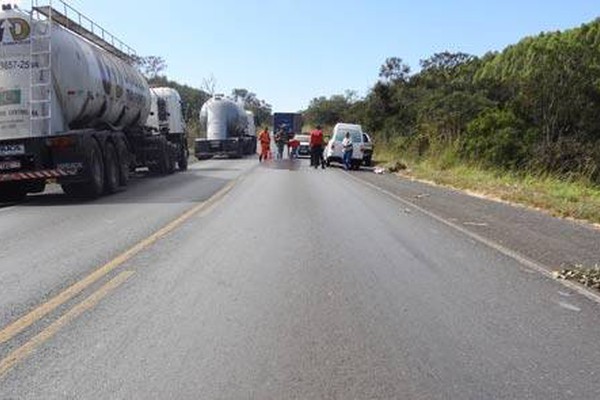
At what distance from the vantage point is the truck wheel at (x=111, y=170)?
19344mm

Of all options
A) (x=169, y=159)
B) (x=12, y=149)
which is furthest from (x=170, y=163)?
(x=12, y=149)

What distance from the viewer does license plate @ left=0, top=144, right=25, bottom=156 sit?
55.7 ft

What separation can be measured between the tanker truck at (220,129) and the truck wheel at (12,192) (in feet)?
86.7

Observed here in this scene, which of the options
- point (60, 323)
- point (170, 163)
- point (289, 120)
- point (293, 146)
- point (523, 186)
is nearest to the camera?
point (60, 323)

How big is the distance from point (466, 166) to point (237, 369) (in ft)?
78.7

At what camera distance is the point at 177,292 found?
7.55 m

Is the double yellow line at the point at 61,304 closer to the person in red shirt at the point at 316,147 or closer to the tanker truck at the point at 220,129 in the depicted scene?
the person in red shirt at the point at 316,147

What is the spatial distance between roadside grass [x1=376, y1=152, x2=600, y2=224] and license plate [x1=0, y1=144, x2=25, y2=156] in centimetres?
1061

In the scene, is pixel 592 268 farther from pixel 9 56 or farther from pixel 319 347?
pixel 9 56

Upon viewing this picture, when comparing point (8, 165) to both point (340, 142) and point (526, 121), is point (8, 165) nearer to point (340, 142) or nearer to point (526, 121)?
point (340, 142)

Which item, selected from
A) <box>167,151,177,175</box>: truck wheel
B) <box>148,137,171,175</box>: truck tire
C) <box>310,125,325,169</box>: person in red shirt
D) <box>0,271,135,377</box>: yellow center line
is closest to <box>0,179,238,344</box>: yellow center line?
<box>0,271,135,377</box>: yellow center line

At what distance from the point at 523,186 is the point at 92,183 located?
34.3 ft

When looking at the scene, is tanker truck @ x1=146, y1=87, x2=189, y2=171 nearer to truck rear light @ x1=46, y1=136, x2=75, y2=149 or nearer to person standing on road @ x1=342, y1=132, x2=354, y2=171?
person standing on road @ x1=342, y1=132, x2=354, y2=171

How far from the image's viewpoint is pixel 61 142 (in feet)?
56.6
